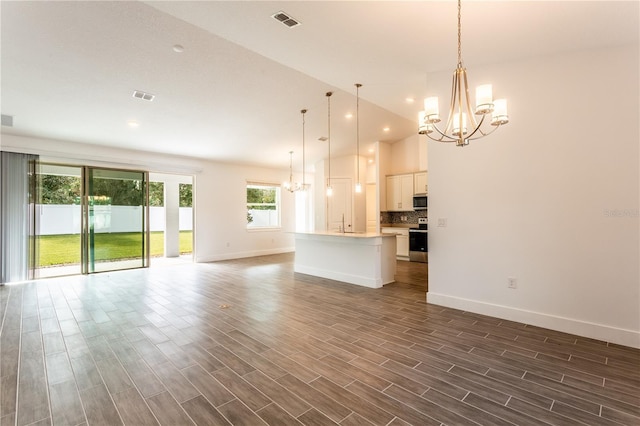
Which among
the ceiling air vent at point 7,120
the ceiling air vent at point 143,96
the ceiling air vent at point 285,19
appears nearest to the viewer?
the ceiling air vent at point 285,19

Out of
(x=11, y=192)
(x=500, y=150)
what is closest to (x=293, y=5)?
(x=500, y=150)

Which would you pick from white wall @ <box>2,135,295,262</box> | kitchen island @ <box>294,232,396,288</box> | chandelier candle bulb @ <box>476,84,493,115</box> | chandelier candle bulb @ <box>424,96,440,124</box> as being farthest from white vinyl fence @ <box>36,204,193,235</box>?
chandelier candle bulb @ <box>476,84,493,115</box>

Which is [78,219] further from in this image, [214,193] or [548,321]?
[548,321]

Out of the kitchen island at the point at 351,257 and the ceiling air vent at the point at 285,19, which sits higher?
the ceiling air vent at the point at 285,19

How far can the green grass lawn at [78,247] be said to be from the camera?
19.8ft

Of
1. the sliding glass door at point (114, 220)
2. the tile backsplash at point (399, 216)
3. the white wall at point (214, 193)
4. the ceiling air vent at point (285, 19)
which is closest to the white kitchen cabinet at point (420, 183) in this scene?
the tile backsplash at point (399, 216)

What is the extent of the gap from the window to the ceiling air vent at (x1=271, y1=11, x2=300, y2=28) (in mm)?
6430

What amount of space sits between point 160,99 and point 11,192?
11.0ft

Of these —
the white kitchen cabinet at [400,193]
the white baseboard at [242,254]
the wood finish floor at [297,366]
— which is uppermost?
the white kitchen cabinet at [400,193]

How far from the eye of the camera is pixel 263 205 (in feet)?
31.1

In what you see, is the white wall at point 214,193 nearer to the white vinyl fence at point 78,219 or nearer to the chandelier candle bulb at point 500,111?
the white vinyl fence at point 78,219

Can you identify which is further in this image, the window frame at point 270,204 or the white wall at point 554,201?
the window frame at point 270,204

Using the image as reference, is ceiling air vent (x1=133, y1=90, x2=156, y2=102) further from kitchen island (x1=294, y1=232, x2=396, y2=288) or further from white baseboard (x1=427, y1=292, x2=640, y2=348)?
white baseboard (x1=427, y1=292, x2=640, y2=348)

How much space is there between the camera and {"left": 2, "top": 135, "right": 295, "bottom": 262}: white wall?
5.98 meters
